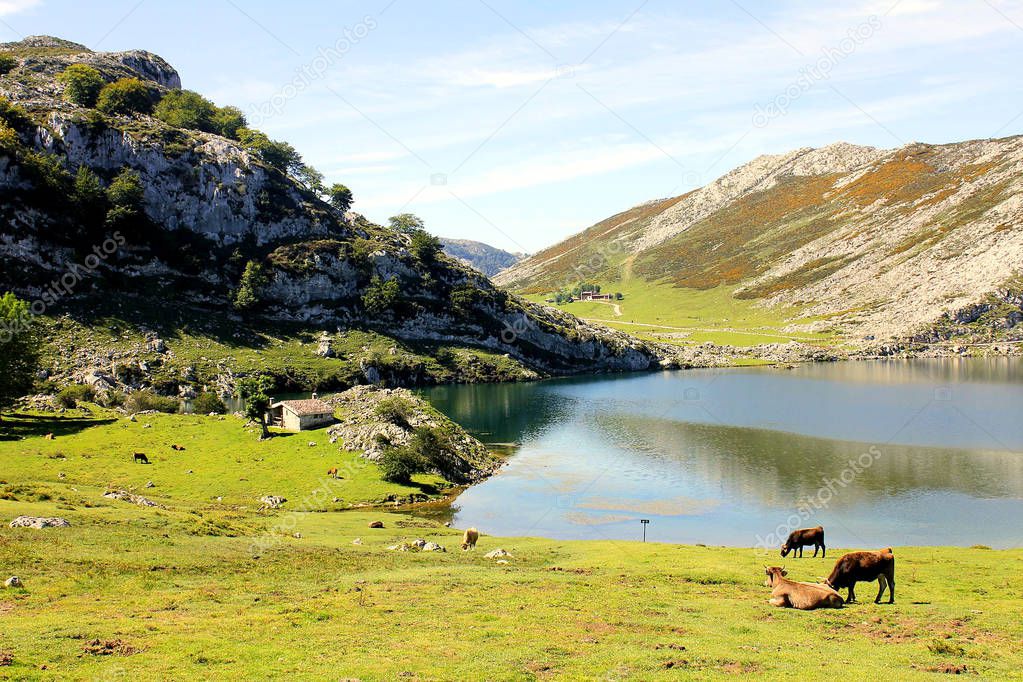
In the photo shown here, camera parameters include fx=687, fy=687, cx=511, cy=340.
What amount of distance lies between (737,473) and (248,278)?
133 meters

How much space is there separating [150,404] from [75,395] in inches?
480

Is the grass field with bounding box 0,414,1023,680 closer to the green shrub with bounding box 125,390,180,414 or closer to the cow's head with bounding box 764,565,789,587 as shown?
the cow's head with bounding box 764,565,789,587

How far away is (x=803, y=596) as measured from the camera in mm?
27453

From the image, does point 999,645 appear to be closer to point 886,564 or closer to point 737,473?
point 886,564

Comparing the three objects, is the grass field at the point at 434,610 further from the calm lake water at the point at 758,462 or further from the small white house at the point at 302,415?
the small white house at the point at 302,415

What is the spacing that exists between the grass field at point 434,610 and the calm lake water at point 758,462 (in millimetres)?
15885

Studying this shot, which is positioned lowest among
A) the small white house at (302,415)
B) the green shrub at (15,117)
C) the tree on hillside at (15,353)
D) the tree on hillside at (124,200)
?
the small white house at (302,415)

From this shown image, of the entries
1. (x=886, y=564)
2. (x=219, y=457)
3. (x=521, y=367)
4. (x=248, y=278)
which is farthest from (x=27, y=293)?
(x=886, y=564)

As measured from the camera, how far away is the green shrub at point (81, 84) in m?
183

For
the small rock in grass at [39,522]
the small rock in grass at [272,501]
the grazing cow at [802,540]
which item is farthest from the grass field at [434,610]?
the small rock in grass at [272,501]

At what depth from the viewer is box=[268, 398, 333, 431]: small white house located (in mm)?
84938

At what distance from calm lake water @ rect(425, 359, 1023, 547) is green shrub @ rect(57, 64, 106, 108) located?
13230 cm

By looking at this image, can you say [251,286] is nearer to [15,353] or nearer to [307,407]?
[15,353]

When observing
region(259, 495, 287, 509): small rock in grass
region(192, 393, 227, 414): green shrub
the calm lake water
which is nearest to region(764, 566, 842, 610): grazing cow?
the calm lake water
